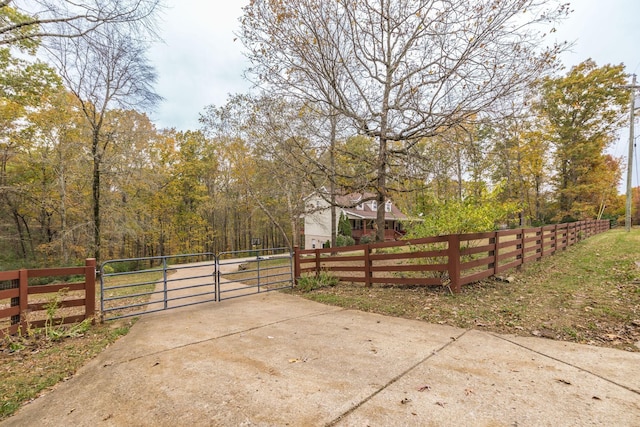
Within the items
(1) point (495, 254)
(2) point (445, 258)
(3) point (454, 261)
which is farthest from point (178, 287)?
(1) point (495, 254)

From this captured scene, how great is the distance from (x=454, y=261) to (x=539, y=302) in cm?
153

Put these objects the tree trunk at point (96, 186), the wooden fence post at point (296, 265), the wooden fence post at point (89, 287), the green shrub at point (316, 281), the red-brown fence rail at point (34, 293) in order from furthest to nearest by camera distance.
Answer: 1. the tree trunk at point (96, 186)
2. the wooden fence post at point (296, 265)
3. the green shrub at point (316, 281)
4. the wooden fence post at point (89, 287)
5. the red-brown fence rail at point (34, 293)

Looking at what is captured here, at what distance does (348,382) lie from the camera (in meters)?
2.57

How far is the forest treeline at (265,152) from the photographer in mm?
6887

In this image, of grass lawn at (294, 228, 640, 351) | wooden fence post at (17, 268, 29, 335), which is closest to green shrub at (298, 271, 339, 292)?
grass lawn at (294, 228, 640, 351)

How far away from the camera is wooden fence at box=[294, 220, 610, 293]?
17.8 ft

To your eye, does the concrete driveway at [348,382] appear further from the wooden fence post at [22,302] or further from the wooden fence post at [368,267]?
the wooden fence post at [368,267]

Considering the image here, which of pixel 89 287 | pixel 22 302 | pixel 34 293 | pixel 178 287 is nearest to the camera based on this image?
pixel 22 302

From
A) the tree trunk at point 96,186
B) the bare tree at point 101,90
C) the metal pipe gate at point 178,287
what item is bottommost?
the metal pipe gate at point 178,287

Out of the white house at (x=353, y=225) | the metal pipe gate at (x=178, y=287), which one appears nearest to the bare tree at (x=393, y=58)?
the metal pipe gate at (x=178, y=287)

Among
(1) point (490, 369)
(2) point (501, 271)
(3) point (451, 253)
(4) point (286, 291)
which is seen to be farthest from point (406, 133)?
(1) point (490, 369)

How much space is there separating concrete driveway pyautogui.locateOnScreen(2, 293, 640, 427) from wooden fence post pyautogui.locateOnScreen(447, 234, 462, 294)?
153cm

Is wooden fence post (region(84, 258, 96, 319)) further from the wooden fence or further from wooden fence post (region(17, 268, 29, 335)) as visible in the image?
the wooden fence

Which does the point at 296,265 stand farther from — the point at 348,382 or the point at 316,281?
the point at 348,382
